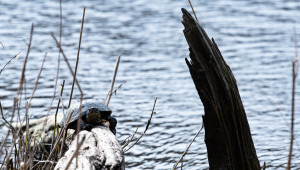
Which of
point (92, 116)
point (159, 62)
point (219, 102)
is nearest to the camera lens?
point (219, 102)

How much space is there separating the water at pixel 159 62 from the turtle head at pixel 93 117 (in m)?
1.58

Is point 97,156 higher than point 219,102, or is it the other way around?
point 219,102

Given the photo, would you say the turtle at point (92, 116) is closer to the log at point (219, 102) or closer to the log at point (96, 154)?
the log at point (96, 154)

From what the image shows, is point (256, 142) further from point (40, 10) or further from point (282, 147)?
point (40, 10)

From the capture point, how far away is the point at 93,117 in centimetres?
396

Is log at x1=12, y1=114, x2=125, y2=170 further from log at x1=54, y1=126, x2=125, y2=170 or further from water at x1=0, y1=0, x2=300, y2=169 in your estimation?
water at x1=0, y1=0, x2=300, y2=169

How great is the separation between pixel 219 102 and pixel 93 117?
893 mm

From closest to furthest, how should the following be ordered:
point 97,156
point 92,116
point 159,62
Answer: point 97,156
point 92,116
point 159,62

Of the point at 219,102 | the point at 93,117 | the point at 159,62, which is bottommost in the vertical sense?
the point at 159,62

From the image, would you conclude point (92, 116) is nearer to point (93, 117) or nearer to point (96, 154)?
point (93, 117)

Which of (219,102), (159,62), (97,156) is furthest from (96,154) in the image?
(159,62)

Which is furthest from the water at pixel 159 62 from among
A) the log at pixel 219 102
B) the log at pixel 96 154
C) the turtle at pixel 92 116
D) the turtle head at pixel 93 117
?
the log at pixel 96 154

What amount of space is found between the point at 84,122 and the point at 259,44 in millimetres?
5918

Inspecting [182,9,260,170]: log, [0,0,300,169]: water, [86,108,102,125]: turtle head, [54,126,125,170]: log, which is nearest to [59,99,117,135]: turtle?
[86,108,102,125]: turtle head
